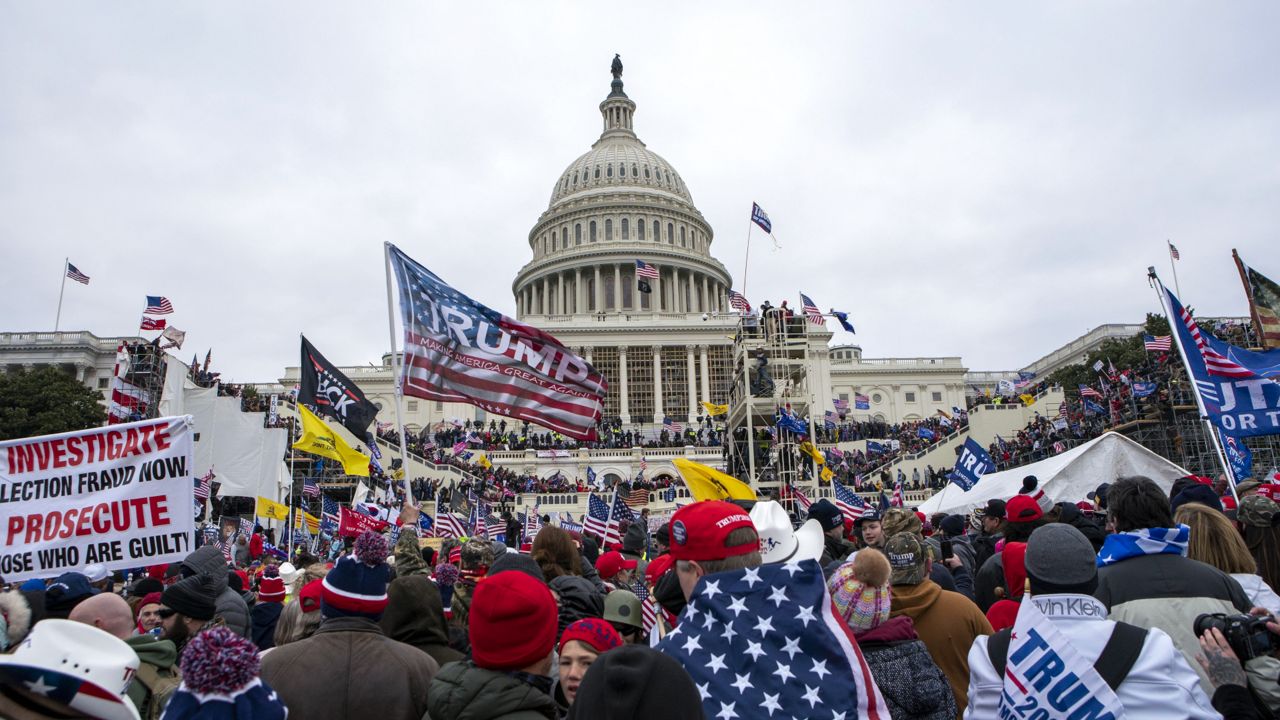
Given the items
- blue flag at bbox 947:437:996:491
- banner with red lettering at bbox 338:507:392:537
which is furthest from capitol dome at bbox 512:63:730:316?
banner with red lettering at bbox 338:507:392:537

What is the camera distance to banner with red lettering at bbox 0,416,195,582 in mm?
6973

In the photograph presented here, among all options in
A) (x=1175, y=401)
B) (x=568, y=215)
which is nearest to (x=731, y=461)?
(x=1175, y=401)

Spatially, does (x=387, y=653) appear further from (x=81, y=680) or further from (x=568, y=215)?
(x=568, y=215)

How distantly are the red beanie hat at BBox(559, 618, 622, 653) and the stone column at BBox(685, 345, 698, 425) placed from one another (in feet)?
214

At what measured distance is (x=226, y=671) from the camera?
2535mm

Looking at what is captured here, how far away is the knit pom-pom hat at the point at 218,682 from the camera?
2.51 m

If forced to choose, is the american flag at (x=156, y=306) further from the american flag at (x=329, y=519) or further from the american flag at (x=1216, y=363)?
the american flag at (x=1216, y=363)

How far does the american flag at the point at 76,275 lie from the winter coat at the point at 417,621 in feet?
178

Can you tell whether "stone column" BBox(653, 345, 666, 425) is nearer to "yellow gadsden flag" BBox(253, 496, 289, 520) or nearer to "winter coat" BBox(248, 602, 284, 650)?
"yellow gadsden flag" BBox(253, 496, 289, 520)

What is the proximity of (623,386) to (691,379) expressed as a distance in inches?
224

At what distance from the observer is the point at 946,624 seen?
4461 mm

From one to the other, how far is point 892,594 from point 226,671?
3.32 m

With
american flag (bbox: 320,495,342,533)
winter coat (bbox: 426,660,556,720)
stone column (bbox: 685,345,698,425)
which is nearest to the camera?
winter coat (bbox: 426,660,556,720)

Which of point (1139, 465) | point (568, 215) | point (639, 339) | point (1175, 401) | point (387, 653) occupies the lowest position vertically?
point (387, 653)
